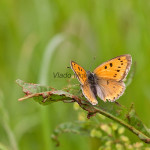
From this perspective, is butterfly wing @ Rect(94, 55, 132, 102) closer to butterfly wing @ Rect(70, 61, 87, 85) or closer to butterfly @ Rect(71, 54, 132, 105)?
butterfly @ Rect(71, 54, 132, 105)

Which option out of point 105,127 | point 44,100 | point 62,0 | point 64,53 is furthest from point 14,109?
point 44,100

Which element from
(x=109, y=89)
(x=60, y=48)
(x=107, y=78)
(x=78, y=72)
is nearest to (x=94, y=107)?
(x=78, y=72)

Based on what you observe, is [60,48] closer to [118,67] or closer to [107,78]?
[107,78]

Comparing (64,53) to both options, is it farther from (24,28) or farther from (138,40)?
(138,40)

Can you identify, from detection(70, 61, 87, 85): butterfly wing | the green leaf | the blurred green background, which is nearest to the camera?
the green leaf

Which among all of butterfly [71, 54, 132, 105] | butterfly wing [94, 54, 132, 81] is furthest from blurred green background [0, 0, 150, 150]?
butterfly wing [94, 54, 132, 81]

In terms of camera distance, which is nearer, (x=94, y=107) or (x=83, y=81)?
(x=94, y=107)

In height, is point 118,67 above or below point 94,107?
above
